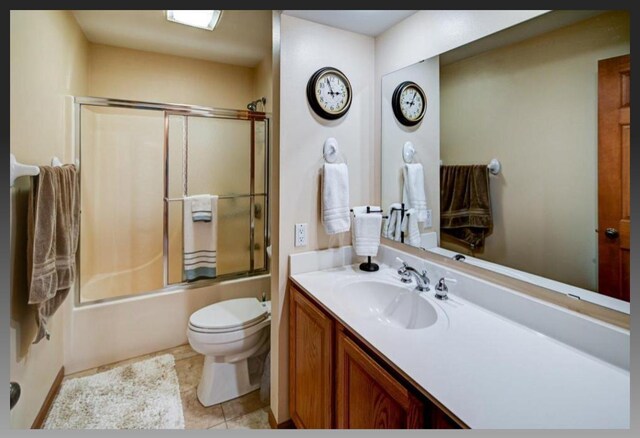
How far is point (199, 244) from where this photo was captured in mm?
2068

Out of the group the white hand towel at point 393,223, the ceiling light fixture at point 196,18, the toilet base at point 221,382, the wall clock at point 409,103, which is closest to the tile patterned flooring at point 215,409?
the toilet base at point 221,382

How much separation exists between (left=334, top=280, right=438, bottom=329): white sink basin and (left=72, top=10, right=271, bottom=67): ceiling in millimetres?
1170

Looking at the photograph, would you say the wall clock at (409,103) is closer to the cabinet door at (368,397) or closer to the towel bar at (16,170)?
the cabinet door at (368,397)

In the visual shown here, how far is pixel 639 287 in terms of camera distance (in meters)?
0.75

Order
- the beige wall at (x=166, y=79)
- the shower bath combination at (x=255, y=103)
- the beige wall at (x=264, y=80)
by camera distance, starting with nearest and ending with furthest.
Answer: the beige wall at (x=166, y=79)
the beige wall at (x=264, y=80)
the shower bath combination at (x=255, y=103)

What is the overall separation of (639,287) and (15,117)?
194cm

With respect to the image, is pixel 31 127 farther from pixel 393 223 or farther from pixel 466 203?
pixel 466 203

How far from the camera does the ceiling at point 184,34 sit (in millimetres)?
1120

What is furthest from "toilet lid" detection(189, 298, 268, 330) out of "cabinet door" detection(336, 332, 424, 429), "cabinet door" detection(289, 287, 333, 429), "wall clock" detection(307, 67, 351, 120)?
"wall clock" detection(307, 67, 351, 120)

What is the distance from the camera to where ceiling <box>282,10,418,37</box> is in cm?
126

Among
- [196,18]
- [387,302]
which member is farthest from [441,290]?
[196,18]

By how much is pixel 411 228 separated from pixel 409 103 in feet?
1.95

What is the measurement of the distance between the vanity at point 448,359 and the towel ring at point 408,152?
482mm

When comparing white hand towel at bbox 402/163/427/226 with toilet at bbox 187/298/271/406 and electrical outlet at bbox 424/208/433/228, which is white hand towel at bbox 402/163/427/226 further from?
toilet at bbox 187/298/271/406
